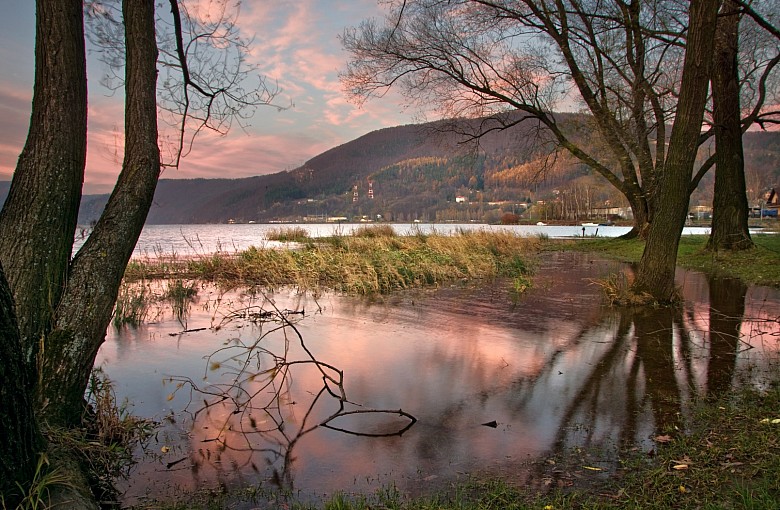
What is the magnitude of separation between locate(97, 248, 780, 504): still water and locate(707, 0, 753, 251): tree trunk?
23.7 feet

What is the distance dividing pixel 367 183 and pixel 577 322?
462ft

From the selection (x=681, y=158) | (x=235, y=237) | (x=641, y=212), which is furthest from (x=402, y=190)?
(x=681, y=158)

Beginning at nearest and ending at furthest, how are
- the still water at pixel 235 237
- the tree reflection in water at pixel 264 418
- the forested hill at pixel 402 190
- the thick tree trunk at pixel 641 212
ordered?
the tree reflection in water at pixel 264 418, the thick tree trunk at pixel 641 212, the still water at pixel 235 237, the forested hill at pixel 402 190

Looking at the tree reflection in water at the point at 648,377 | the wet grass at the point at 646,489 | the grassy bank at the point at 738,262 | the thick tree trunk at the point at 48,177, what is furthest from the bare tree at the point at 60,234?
the grassy bank at the point at 738,262

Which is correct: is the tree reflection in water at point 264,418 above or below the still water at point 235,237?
below

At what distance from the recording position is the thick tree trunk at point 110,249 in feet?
12.0

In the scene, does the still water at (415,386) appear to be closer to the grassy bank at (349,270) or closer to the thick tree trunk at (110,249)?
the thick tree trunk at (110,249)

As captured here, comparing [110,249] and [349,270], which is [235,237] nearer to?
[349,270]

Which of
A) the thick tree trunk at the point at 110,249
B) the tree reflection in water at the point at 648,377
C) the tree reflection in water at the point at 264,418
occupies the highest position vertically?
the thick tree trunk at the point at 110,249

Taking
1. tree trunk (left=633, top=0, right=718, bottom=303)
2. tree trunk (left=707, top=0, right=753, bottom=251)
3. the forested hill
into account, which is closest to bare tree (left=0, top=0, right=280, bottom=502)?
tree trunk (left=633, top=0, right=718, bottom=303)

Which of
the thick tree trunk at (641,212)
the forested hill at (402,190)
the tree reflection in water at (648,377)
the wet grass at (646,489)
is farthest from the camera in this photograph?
the forested hill at (402,190)

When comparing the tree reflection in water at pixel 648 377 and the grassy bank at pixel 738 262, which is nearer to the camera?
the tree reflection in water at pixel 648 377

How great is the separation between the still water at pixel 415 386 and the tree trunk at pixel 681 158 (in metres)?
0.75

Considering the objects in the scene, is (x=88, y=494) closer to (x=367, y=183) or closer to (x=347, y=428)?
(x=347, y=428)
